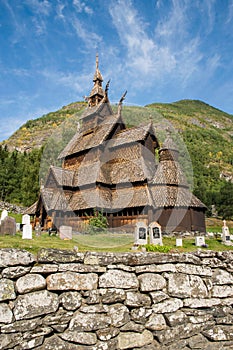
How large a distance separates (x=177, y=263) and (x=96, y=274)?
1528 mm

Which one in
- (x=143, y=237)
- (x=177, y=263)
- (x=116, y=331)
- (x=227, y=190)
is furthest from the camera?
(x=227, y=190)

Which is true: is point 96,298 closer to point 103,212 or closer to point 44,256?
point 44,256

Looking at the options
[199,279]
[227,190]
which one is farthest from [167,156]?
[227,190]

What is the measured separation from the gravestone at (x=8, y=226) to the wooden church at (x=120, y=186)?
1017cm

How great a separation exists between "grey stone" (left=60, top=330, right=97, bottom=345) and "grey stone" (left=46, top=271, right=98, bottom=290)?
24.0 inches

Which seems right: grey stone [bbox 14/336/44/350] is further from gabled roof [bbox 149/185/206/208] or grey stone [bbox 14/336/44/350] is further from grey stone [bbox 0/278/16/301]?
gabled roof [bbox 149/185/206/208]

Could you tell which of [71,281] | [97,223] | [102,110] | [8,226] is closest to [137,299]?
[71,281]

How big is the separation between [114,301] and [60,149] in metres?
74.2

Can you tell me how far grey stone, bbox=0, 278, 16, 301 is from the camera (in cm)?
354

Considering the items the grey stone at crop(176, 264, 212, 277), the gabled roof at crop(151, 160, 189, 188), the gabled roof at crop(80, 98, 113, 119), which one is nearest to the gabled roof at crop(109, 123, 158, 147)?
the gabled roof at crop(151, 160, 189, 188)

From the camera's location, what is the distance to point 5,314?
3512 millimetres

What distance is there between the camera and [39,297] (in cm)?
373

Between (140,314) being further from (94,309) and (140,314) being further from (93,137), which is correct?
(93,137)

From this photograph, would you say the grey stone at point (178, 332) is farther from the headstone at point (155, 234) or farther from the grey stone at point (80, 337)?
the headstone at point (155, 234)
